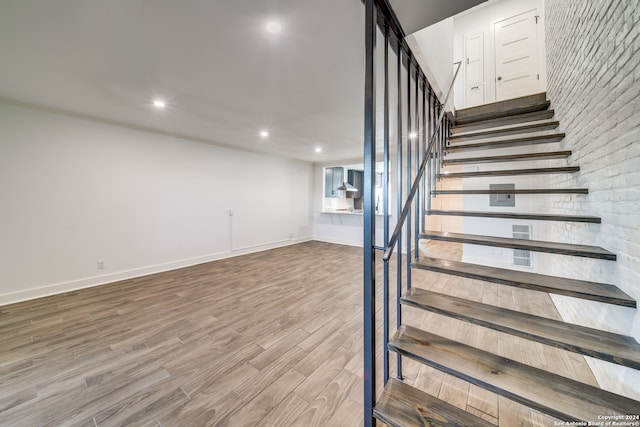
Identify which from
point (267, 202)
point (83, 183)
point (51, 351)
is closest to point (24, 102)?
point (83, 183)

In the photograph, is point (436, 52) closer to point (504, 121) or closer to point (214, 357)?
point (504, 121)

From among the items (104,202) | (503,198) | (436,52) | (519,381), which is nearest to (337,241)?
(503,198)

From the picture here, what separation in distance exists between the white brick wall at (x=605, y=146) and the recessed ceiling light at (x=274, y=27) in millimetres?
1894

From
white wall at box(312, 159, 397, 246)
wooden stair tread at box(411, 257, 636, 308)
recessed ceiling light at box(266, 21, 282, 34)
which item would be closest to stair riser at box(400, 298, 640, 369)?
wooden stair tread at box(411, 257, 636, 308)

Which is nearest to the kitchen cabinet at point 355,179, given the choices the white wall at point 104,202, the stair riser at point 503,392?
the white wall at point 104,202

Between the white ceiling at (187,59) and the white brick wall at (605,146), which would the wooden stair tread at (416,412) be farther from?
the white ceiling at (187,59)

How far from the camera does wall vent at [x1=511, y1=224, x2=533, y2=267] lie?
3.61m

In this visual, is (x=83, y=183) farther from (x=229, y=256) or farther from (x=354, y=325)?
(x=354, y=325)

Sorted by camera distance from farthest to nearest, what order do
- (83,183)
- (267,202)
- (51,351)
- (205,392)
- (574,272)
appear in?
(267,202), (83,183), (574,272), (51,351), (205,392)

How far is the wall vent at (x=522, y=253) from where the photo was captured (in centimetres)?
A: 361

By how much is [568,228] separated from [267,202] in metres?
5.09

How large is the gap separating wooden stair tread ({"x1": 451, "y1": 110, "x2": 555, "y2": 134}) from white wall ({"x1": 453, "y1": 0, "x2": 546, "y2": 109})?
154 centimetres

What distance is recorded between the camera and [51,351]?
1897mm

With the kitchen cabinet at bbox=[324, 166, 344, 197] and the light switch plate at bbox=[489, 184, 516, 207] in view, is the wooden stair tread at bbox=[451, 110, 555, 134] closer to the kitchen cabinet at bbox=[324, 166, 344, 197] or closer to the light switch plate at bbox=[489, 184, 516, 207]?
the light switch plate at bbox=[489, 184, 516, 207]
